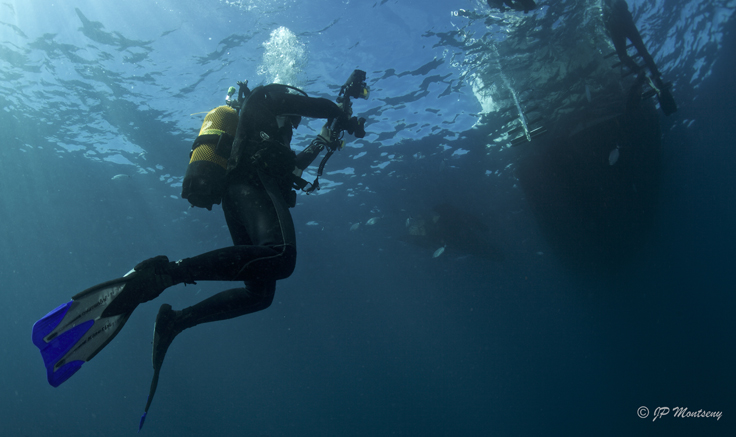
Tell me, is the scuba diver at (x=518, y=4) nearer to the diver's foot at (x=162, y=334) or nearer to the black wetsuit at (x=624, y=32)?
the black wetsuit at (x=624, y=32)

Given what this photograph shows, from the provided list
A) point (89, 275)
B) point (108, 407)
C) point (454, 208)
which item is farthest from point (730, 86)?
point (108, 407)

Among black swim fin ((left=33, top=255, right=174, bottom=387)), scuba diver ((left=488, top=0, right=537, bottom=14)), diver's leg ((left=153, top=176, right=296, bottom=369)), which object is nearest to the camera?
black swim fin ((left=33, top=255, right=174, bottom=387))

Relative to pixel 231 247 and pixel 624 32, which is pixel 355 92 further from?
pixel 624 32

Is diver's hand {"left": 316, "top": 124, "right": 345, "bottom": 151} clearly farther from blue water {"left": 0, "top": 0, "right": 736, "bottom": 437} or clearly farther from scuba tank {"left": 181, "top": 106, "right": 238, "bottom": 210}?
blue water {"left": 0, "top": 0, "right": 736, "bottom": 437}

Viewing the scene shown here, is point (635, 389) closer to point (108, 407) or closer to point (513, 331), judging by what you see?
point (513, 331)

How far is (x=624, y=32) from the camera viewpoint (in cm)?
908

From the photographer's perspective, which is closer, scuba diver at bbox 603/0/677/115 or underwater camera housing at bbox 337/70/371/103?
underwater camera housing at bbox 337/70/371/103

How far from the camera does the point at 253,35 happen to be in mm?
10227

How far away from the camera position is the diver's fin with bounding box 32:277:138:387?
77.4 inches

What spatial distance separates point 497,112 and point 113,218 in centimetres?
2721

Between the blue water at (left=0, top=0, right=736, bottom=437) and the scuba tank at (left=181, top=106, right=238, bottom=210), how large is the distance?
27.6 ft

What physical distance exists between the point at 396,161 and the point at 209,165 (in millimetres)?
15344

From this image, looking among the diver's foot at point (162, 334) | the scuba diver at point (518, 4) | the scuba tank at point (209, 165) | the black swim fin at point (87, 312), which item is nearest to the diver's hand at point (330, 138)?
the scuba tank at point (209, 165)

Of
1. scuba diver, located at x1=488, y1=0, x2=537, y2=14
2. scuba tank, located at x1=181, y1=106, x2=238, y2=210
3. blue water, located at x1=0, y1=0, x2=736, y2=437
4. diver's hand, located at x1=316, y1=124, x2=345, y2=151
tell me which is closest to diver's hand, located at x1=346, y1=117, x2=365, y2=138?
diver's hand, located at x1=316, y1=124, x2=345, y2=151
